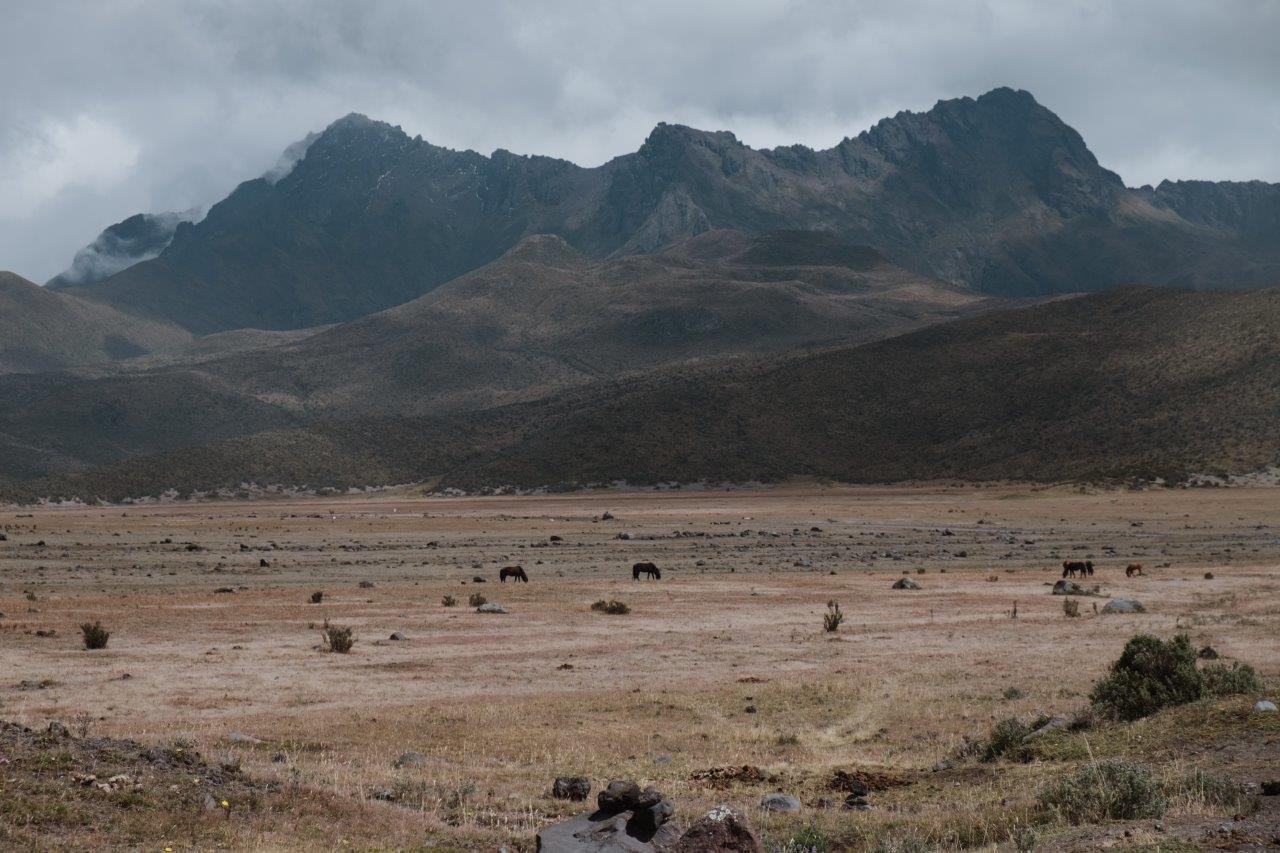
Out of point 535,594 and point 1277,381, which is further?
point 1277,381

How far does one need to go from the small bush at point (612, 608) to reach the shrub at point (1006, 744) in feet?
66.3

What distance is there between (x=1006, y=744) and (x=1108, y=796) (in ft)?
14.0

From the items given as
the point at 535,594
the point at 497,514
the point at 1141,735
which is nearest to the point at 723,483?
the point at 497,514

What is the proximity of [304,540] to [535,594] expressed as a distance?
36.0 m

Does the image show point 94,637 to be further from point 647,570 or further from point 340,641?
point 647,570

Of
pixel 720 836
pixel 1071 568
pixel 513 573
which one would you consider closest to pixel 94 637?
pixel 513 573

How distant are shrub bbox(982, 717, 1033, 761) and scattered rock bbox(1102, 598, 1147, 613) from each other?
19612mm

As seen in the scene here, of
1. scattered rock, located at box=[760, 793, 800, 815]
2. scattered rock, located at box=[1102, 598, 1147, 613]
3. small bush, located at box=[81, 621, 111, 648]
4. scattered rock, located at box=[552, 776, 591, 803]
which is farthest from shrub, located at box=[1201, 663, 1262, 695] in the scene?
small bush, located at box=[81, 621, 111, 648]

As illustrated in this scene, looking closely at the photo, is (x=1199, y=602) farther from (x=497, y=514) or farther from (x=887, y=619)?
(x=497, y=514)

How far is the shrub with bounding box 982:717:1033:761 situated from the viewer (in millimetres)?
→ 15188

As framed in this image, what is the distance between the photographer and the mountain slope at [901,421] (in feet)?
370

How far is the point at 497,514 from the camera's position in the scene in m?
100

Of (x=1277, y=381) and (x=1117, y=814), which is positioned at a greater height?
(x=1277, y=381)

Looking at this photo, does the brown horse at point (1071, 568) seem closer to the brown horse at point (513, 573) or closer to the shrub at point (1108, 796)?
the brown horse at point (513, 573)
